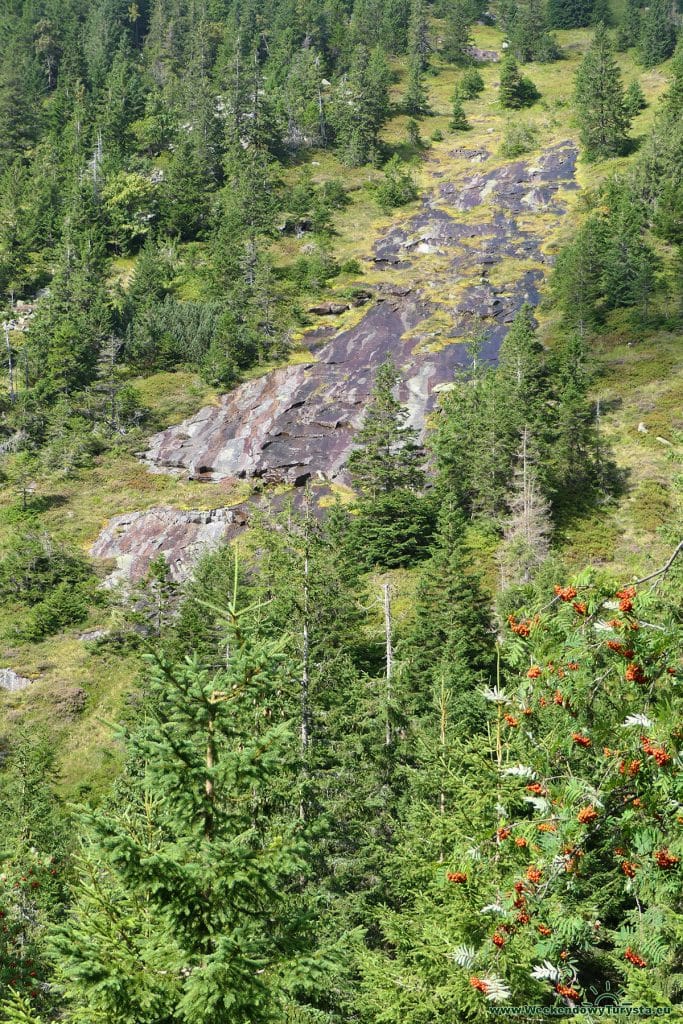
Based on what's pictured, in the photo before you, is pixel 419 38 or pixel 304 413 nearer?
pixel 304 413

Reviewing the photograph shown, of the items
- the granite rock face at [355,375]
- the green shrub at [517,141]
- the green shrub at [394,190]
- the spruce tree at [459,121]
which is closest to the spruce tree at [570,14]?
the spruce tree at [459,121]

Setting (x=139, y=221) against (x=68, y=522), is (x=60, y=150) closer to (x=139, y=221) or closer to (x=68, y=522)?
(x=139, y=221)

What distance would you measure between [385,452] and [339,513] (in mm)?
10160

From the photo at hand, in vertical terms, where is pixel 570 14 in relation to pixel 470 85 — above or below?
above

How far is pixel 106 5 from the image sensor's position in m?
124

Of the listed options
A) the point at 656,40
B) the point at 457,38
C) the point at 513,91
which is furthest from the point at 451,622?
the point at 457,38

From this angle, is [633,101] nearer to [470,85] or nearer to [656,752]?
[470,85]

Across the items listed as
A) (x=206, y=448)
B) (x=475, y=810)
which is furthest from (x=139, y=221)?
(x=475, y=810)

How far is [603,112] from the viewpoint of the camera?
80562mm

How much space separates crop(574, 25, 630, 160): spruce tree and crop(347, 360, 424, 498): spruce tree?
49.7m

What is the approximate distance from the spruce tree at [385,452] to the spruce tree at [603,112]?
49.7 m

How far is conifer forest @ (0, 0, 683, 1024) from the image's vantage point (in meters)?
6.43

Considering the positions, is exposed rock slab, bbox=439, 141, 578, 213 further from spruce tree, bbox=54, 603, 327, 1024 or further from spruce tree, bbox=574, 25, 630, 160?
spruce tree, bbox=54, 603, 327, 1024

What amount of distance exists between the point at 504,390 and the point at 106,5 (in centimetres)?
12173
